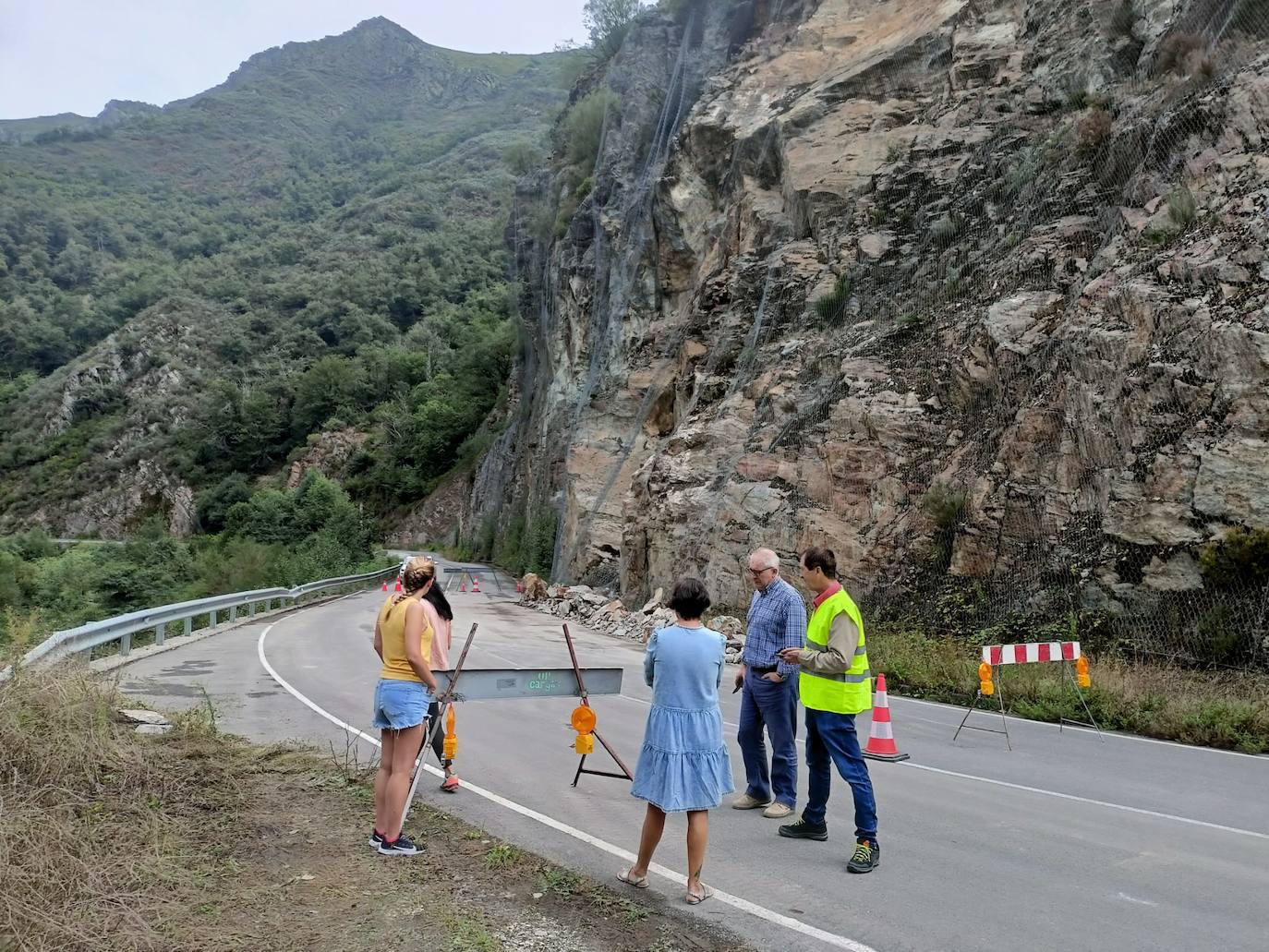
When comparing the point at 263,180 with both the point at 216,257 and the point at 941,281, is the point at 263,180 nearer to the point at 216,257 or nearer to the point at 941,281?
the point at 216,257

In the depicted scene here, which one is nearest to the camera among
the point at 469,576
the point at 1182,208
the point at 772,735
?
the point at 772,735

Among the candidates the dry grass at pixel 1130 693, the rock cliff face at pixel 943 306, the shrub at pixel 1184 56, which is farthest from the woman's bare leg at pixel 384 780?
the shrub at pixel 1184 56

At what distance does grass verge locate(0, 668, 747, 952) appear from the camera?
3.94m

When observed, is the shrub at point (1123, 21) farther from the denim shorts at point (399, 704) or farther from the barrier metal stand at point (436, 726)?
the denim shorts at point (399, 704)

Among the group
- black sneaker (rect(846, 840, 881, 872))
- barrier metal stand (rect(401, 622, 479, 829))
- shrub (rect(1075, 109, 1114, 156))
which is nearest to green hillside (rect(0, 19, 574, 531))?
shrub (rect(1075, 109, 1114, 156))

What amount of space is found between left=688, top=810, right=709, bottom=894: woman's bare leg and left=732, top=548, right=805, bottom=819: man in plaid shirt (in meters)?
1.81

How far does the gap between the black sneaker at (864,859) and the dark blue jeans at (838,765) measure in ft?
0.14

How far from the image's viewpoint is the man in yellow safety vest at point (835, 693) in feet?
17.4

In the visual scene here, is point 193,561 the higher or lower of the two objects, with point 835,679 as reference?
lower

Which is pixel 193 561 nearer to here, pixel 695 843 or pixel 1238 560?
pixel 1238 560

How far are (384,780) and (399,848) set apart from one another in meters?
0.40

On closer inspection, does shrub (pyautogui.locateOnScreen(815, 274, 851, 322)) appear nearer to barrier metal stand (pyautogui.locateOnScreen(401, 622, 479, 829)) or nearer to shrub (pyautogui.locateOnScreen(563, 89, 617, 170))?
barrier metal stand (pyautogui.locateOnScreen(401, 622, 479, 829))

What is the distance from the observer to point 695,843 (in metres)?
4.74

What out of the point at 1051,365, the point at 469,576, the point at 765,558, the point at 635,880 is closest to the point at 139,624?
the point at 765,558
